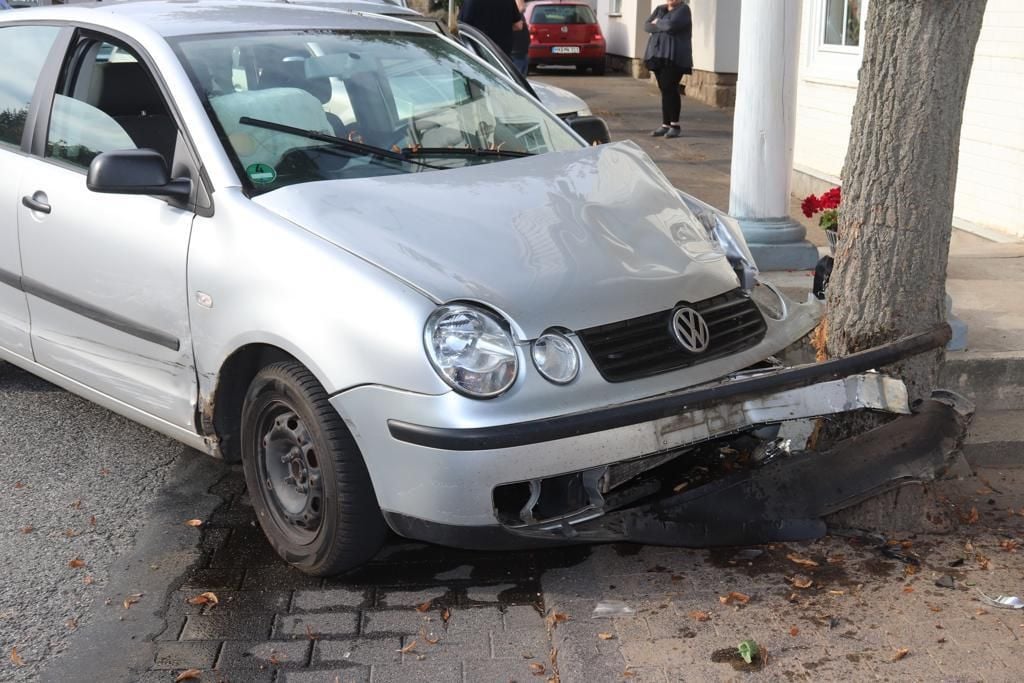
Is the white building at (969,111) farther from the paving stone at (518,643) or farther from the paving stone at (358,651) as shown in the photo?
the paving stone at (358,651)

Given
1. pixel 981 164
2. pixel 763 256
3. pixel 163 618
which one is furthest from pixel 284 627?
pixel 981 164

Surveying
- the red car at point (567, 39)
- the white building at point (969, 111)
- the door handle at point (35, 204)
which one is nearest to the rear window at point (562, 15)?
the red car at point (567, 39)

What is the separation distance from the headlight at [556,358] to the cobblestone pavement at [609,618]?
29.5 inches

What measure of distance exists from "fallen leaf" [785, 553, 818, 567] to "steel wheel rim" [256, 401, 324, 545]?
1.55 meters

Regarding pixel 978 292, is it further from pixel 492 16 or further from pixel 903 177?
pixel 492 16

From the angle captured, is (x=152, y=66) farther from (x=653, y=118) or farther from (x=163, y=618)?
(x=653, y=118)

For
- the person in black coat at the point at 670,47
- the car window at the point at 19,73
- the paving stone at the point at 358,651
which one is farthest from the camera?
the person in black coat at the point at 670,47

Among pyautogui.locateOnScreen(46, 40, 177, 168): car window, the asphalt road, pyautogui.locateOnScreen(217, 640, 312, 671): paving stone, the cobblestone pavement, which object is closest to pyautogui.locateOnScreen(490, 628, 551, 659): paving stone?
the cobblestone pavement

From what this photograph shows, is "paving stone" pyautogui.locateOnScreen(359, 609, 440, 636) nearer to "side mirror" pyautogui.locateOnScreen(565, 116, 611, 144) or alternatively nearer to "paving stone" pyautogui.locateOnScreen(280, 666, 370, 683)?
"paving stone" pyautogui.locateOnScreen(280, 666, 370, 683)

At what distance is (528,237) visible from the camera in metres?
3.92

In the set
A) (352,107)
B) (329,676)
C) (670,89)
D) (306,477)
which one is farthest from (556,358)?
(670,89)

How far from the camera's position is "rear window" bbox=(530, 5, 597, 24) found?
2680 centimetres

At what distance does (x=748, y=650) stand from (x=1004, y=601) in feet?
2.97

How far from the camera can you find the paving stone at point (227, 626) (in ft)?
12.0
